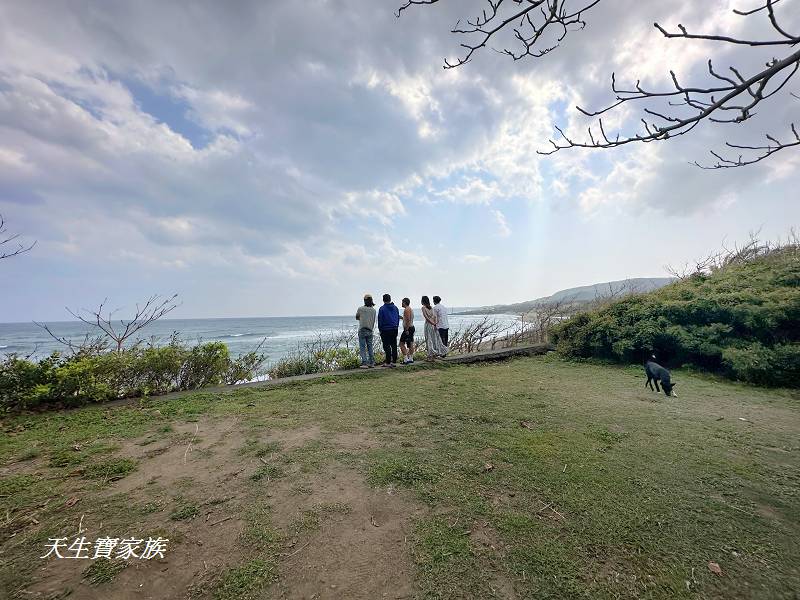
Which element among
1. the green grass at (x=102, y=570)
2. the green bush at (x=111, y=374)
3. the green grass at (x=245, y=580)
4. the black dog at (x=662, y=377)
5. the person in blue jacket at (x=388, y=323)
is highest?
the person in blue jacket at (x=388, y=323)

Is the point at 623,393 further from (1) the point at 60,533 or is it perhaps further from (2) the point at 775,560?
(1) the point at 60,533

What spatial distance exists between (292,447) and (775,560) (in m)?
3.94

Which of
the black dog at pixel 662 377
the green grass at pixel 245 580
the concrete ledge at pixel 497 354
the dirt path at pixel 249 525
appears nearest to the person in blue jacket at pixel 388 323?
the concrete ledge at pixel 497 354

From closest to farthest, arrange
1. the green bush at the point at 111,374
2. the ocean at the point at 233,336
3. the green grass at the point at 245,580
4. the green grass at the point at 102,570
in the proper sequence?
the green grass at the point at 245,580
the green grass at the point at 102,570
the green bush at the point at 111,374
the ocean at the point at 233,336

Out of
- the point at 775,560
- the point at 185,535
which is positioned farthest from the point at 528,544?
the point at 185,535

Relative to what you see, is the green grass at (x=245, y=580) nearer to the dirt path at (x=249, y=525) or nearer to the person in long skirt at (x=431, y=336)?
the dirt path at (x=249, y=525)

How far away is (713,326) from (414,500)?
837cm

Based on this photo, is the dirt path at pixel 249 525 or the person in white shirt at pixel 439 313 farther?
the person in white shirt at pixel 439 313

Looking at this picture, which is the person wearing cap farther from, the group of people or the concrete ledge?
the concrete ledge

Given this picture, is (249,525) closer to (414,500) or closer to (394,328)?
(414,500)

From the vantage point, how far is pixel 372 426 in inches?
173

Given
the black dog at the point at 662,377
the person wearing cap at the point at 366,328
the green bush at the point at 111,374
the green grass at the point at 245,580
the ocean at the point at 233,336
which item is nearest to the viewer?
the green grass at the point at 245,580

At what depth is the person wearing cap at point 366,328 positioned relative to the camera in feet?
26.2

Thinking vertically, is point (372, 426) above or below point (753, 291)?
below
